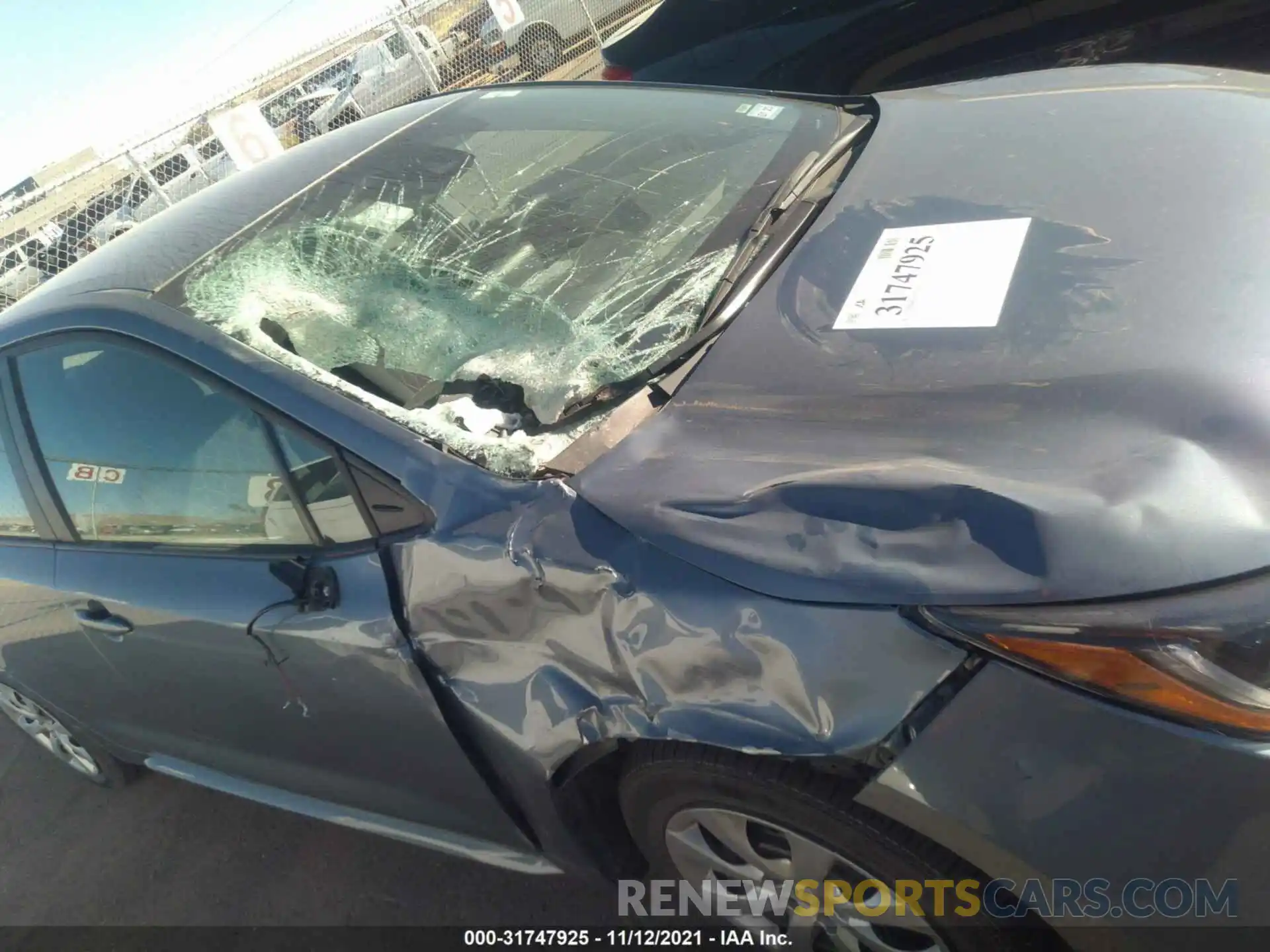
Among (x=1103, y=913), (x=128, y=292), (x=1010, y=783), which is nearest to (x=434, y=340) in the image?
(x=128, y=292)

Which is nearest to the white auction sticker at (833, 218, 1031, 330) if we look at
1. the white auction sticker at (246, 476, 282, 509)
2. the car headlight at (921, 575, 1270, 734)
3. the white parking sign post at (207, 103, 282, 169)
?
the car headlight at (921, 575, 1270, 734)

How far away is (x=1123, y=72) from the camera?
7.71 ft

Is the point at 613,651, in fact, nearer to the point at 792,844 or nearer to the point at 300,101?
the point at 792,844

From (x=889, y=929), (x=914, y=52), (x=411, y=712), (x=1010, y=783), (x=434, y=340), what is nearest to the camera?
(x=1010, y=783)

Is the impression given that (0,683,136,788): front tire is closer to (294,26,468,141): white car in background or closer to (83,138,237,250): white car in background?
(83,138,237,250): white car in background

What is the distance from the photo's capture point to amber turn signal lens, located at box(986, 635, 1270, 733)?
3.67ft

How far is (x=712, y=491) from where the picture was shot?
1.44 meters

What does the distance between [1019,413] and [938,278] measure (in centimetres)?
40

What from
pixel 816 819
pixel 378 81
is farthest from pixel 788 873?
pixel 378 81

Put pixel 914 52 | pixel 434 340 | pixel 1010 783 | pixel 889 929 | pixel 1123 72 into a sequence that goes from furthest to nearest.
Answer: pixel 914 52 → pixel 1123 72 → pixel 434 340 → pixel 889 929 → pixel 1010 783

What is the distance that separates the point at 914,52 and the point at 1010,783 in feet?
12.0

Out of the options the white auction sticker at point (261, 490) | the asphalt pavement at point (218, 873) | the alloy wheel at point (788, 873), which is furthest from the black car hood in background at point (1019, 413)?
the asphalt pavement at point (218, 873)

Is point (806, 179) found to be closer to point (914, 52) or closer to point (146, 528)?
point (146, 528)

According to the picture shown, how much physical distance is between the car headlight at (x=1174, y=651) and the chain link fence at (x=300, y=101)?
28.1 feet
